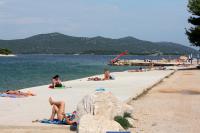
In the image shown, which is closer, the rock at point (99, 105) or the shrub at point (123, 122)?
the rock at point (99, 105)

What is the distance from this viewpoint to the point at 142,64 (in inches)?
3878

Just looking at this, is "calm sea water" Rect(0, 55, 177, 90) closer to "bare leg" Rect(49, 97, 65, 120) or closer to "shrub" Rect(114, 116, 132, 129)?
"bare leg" Rect(49, 97, 65, 120)

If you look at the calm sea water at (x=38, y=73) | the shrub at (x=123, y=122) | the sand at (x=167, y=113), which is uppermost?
the shrub at (x=123, y=122)

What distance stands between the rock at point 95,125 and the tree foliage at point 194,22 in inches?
1783

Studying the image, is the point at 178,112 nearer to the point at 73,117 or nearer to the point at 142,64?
the point at 73,117

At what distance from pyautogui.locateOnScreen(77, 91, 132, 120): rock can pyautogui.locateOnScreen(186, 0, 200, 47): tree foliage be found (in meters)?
43.3

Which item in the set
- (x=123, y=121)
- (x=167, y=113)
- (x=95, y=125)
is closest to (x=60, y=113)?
A: (x=123, y=121)

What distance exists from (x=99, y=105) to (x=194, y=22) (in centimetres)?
4651

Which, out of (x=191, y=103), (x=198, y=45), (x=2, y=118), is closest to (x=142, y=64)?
(x=198, y=45)

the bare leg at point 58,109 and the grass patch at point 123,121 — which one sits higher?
the bare leg at point 58,109

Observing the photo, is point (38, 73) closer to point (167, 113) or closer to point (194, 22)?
point (194, 22)

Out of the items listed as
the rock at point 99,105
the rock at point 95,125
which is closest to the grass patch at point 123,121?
the rock at point 99,105

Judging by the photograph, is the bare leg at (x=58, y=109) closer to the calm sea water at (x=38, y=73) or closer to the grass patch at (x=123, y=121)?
the grass patch at (x=123, y=121)

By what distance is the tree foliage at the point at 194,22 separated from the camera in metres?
55.7
